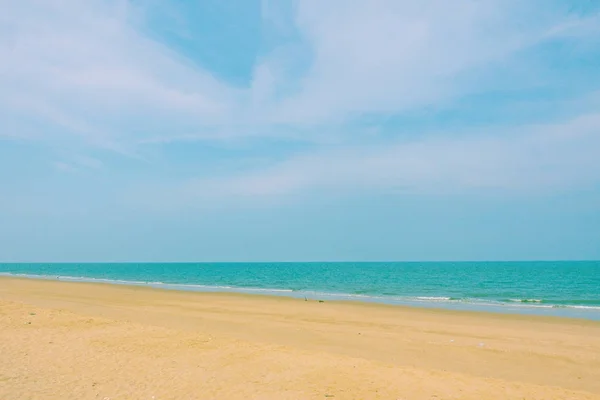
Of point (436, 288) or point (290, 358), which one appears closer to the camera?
point (290, 358)

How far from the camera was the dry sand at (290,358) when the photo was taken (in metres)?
9.05

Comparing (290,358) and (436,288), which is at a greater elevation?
(436,288)

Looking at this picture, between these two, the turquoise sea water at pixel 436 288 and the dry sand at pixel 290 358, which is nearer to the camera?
the dry sand at pixel 290 358

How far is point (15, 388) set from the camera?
8664mm

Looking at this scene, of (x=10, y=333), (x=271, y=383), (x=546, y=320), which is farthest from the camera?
(x=546, y=320)

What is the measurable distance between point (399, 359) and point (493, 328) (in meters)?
8.26

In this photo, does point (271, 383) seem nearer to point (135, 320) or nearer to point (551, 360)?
point (551, 360)

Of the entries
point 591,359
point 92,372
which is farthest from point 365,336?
point 92,372

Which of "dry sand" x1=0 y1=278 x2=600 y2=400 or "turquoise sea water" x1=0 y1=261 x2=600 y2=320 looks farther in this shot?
"turquoise sea water" x1=0 y1=261 x2=600 y2=320

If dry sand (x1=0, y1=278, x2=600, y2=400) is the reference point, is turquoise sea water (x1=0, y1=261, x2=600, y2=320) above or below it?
above

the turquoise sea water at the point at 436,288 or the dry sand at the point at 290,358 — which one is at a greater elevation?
the turquoise sea water at the point at 436,288

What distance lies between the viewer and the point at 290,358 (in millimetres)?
11789

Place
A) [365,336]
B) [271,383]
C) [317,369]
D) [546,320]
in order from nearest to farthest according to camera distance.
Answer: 1. [271,383]
2. [317,369]
3. [365,336]
4. [546,320]

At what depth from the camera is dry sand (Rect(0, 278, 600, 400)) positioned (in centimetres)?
905
